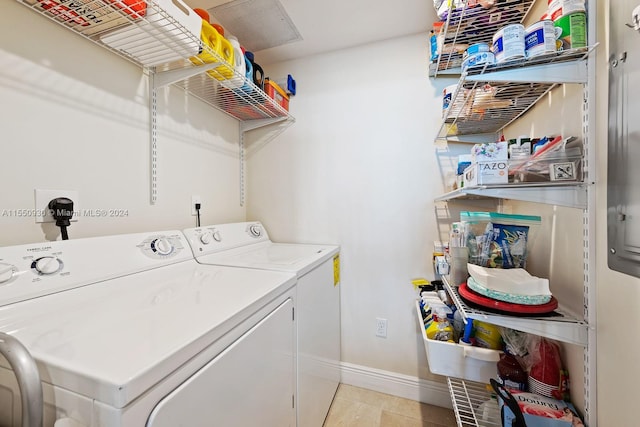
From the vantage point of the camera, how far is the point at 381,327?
1755 mm

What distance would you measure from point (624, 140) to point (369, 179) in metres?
1.21

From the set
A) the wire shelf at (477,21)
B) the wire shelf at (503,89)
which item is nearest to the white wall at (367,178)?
the wire shelf at (503,89)

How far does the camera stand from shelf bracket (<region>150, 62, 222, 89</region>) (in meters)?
1.23

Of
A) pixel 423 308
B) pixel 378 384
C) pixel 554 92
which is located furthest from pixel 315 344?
pixel 554 92

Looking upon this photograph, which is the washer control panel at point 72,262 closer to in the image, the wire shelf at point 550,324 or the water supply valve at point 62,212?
the water supply valve at point 62,212

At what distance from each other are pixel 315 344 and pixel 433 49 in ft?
5.70

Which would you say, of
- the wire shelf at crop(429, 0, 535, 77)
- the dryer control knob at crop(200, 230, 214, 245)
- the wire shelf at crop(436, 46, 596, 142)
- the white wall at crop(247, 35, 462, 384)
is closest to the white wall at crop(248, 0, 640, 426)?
the white wall at crop(247, 35, 462, 384)

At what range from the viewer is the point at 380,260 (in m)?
1.75

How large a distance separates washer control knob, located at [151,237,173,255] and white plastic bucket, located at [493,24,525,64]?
145cm

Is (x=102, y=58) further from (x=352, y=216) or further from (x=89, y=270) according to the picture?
(x=352, y=216)

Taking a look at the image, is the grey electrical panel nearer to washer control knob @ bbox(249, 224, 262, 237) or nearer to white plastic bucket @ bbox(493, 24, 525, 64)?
white plastic bucket @ bbox(493, 24, 525, 64)

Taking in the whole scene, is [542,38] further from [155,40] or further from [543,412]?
[155,40]

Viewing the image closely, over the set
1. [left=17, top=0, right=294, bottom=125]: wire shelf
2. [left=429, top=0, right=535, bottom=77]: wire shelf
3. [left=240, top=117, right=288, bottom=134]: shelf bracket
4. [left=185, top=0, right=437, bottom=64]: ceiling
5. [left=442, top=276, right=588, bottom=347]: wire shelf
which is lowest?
[left=442, top=276, right=588, bottom=347]: wire shelf
